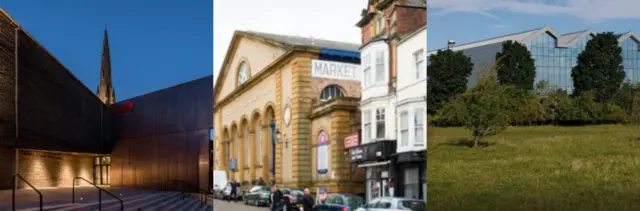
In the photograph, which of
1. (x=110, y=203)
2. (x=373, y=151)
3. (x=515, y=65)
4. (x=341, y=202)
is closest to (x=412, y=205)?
(x=373, y=151)

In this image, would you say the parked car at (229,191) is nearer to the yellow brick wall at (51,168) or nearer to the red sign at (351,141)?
the yellow brick wall at (51,168)

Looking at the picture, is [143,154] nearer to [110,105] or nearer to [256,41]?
[110,105]

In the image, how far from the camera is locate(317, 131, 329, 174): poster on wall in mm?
4504

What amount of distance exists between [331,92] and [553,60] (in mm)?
6099

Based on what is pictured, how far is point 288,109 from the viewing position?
16.2ft

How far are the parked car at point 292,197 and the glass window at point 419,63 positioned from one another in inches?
46.4

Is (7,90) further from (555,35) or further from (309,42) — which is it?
(555,35)

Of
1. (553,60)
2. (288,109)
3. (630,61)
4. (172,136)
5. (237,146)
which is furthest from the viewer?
(630,61)

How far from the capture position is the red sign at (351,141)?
14.0 ft

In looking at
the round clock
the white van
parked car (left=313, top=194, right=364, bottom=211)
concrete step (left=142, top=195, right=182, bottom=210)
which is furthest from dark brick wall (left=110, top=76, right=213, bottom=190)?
parked car (left=313, top=194, right=364, bottom=211)

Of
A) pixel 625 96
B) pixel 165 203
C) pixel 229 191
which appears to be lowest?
pixel 165 203

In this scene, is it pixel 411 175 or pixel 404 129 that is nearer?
pixel 404 129

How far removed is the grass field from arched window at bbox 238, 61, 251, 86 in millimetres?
5020

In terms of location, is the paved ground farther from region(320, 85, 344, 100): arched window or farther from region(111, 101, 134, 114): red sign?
region(320, 85, 344, 100): arched window
